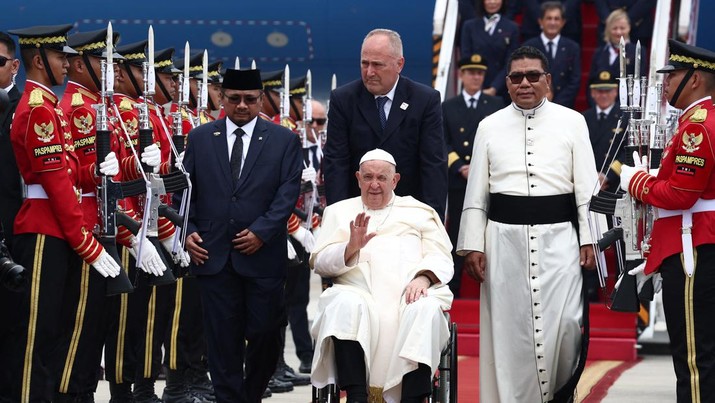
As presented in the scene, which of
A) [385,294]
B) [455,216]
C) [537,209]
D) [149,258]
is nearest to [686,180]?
[537,209]

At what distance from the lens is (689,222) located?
22.2ft

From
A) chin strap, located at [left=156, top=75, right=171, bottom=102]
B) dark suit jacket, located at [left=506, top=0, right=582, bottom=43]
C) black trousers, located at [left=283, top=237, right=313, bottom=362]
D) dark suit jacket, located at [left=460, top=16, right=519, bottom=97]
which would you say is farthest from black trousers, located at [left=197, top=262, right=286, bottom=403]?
dark suit jacket, located at [left=506, top=0, right=582, bottom=43]

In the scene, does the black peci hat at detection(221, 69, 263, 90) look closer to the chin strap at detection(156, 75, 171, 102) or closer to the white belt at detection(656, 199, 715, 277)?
the chin strap at detection(156, 75, 171, 102)

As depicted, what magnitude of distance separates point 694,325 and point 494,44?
700cm

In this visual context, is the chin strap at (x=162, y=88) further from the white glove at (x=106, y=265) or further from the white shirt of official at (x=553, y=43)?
the white shirt of official at (x=553, y=43)

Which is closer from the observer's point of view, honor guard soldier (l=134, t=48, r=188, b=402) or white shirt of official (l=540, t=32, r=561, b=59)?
honor guard soldier (l=134, t=48, r=188, b=402)

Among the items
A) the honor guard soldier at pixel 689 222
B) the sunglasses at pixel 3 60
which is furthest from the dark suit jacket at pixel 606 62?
the sunglasses at pixel 3 60

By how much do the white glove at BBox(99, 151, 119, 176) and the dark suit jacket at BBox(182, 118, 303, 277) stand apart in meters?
0.63

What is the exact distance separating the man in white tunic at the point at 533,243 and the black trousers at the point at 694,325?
3.10 ft

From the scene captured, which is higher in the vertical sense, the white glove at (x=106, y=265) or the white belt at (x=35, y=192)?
the white belt at (x=35, y=192)

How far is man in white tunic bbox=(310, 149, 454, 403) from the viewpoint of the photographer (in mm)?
6844

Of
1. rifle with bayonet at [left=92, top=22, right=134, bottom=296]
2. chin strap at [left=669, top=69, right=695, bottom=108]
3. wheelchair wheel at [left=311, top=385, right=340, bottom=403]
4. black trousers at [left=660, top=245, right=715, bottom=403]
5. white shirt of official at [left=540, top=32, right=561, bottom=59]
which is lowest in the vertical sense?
wheelchair wheel at [left=311, top=385, right=340, bottom=403]

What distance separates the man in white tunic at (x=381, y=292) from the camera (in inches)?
269

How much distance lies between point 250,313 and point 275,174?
28.3 inches
